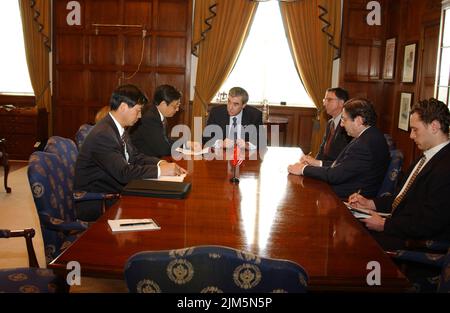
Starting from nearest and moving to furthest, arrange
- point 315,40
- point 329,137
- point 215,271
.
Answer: point 215,271 < point 329,137 < point 315,40

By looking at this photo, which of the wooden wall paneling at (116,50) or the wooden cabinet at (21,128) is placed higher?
the wooden wall paneling at (116,50)

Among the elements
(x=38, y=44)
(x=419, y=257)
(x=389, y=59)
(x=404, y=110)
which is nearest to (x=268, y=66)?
(x=389, y=59)

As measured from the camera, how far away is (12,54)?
25.4 ft

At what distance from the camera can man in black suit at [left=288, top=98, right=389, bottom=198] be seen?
3.25m

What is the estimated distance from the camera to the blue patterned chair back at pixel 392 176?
3.27 metres

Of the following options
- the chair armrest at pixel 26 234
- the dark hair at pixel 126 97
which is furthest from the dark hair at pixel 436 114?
the chair armrest at pixel 26 234

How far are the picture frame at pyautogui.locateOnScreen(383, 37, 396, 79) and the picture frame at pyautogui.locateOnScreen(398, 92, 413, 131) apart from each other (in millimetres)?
579

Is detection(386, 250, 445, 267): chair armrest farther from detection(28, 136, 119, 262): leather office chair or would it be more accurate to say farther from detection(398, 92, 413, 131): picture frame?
detection(398, 92, 413, 131): picture frame

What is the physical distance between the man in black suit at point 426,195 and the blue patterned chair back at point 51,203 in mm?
1631

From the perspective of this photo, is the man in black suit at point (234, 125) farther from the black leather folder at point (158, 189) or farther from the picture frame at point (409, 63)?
the picture frame at point (409, 63)

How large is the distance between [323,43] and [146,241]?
19.5 ft

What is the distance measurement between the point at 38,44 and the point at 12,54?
0.58 metres

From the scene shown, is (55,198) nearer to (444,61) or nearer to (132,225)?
(132,225)

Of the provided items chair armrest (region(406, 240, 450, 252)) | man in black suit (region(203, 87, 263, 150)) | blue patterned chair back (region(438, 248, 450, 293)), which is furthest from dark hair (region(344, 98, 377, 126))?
blue patterned chair back (region(438, 248, 450, 293))
